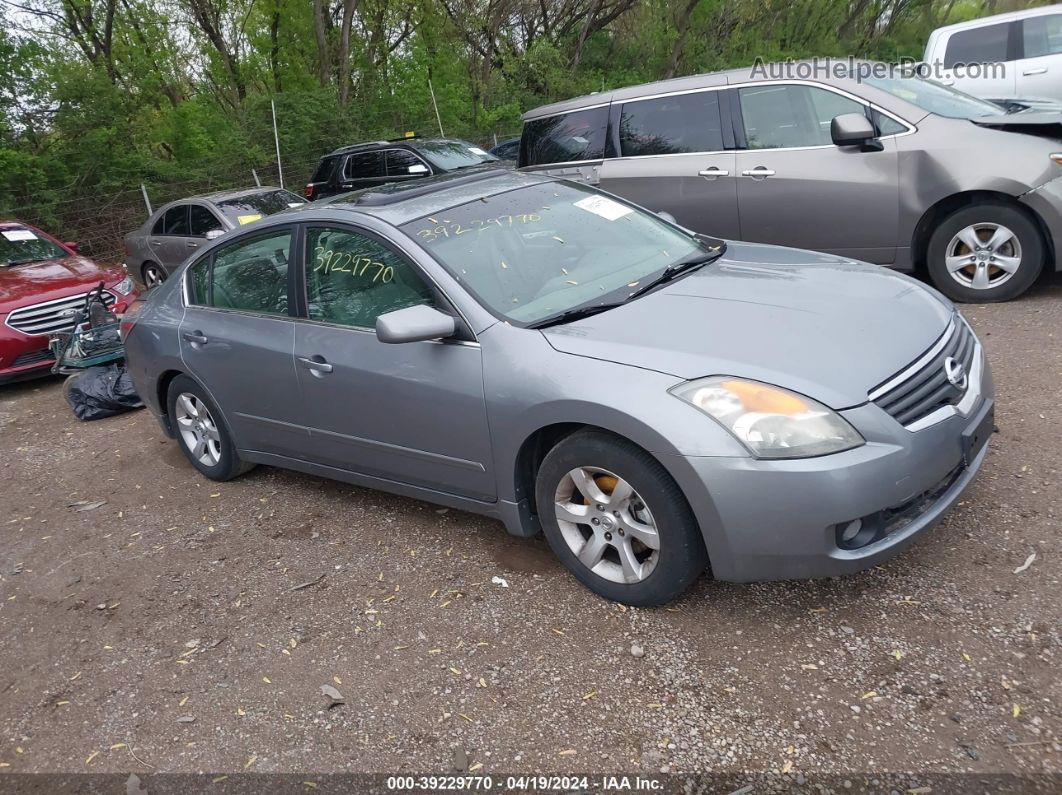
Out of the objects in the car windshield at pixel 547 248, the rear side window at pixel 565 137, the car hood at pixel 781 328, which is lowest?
the car hood at pixel 781 328

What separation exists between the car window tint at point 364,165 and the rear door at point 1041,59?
8196 mm

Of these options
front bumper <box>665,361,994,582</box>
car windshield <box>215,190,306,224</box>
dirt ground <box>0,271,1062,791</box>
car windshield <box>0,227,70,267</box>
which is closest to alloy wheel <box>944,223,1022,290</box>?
dirt ground <box>0,271,1062,791</box>

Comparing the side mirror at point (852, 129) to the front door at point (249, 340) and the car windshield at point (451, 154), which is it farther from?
the car windshield at point (451, 154)

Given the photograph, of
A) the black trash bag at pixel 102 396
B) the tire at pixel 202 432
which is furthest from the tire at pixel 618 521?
the black trash bag at pixel 102 396

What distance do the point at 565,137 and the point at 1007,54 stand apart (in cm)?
610

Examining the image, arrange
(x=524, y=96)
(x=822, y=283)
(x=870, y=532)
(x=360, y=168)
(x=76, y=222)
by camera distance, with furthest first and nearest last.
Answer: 1. (x=524, y=96)
2. (x=76, y=222)
3. (x=360, y=168)
4. (x=822, y=283)
5. (x=870, y=532)

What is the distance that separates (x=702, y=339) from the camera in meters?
3.05

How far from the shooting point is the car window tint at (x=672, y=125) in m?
6.84

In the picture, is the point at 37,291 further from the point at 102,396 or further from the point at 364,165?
the point at 364,165

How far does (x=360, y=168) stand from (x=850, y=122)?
26.2 ft

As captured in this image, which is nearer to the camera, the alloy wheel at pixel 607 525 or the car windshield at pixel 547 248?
the alloy wheel at pixel 607 525

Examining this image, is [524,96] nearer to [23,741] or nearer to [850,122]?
[850,122]

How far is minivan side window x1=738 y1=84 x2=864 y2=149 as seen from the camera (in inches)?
247

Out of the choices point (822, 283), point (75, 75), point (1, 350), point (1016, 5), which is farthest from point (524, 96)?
point (1016, 5)
